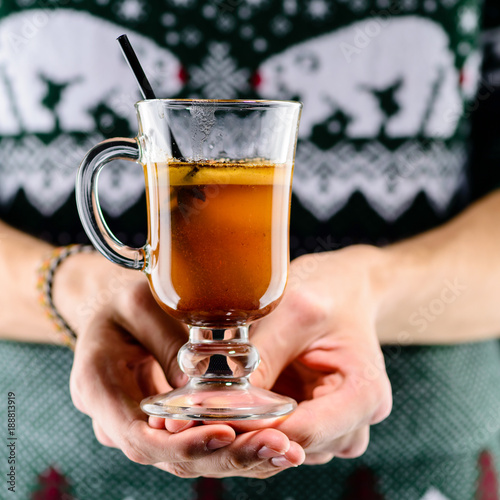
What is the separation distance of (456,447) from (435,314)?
0.32 m

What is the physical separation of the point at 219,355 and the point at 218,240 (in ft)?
0.56

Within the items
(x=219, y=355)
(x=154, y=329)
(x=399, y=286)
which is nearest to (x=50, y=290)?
(x=154, y=329)

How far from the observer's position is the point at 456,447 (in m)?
1.45

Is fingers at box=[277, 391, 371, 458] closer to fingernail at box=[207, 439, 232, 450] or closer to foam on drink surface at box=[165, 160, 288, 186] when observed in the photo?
fingernail at box=[207, 439, 232, 450]

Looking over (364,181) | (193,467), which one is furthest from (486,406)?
(193,467)

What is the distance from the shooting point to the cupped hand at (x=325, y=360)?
36.3 inches

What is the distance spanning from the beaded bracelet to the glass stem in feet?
1.20

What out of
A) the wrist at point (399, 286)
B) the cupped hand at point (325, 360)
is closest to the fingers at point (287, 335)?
the cupped hand at point (325, 360)

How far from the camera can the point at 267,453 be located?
0.81 meters

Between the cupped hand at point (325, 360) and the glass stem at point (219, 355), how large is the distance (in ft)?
0.18

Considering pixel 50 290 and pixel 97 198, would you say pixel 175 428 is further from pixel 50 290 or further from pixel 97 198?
pixel 50 290

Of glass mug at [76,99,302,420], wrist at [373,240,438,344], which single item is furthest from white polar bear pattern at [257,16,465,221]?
glass mug at [76,99,302,420]

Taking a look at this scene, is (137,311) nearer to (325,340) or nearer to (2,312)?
(325,340)

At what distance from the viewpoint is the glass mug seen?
92 centimetres
